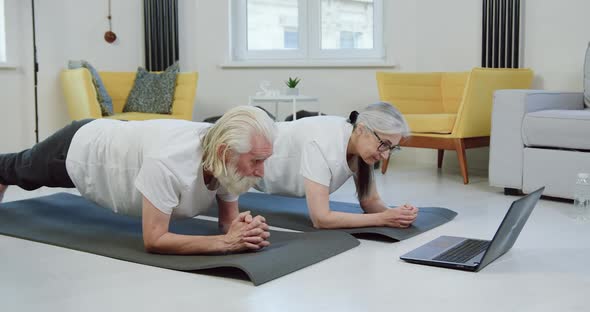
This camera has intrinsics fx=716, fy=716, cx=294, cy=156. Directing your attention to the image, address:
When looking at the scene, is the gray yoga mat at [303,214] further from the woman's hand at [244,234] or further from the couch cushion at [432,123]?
→ the couch cushion at [432,123]

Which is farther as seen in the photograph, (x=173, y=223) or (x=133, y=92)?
(x=133, y=92)

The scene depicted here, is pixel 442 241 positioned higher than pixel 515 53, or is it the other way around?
pixel 515 53

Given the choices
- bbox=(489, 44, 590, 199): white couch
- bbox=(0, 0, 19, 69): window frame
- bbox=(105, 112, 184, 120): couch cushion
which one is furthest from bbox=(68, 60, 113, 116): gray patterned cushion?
bbox=(489, 44, 590, 199): white couch

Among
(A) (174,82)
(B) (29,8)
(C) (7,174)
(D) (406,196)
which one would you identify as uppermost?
(B) (29,8)

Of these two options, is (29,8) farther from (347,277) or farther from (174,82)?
(347,277)

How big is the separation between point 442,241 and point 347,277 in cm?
65

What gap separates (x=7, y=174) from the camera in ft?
10.2

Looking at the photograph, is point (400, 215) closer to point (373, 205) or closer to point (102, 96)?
point (373, 205)

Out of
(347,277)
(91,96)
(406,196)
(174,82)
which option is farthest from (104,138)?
(174,82)

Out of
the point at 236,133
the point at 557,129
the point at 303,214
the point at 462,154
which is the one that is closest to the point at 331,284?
the point at 236,133

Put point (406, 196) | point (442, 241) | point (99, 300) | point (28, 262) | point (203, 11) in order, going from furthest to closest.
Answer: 1. point (203, 11)
2. point (406, 196)
3. point (442, 241)
4. point (28, 262)
5. point (99, 300)

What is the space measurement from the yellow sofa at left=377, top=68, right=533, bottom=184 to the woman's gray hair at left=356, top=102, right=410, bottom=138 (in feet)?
5.15

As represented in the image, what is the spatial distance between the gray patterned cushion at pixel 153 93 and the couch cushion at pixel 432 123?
2.08 metres

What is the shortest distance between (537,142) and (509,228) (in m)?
1.74
